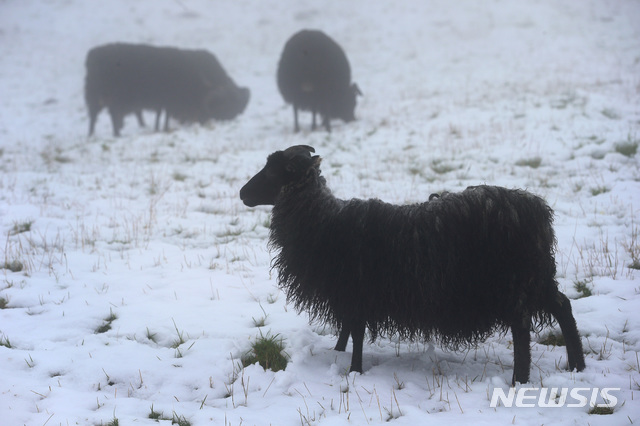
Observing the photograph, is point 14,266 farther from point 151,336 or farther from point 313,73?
point 313,73

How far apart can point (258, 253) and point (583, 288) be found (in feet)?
11.7

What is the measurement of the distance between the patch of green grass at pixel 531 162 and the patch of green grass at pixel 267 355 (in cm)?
654

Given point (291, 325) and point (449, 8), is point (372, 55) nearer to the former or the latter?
point (449, 8)

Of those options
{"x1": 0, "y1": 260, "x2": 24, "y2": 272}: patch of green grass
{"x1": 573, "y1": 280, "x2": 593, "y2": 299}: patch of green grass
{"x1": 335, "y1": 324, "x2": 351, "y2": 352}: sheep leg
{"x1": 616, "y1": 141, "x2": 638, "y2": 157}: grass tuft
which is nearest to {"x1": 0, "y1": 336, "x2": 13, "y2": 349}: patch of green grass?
{"x1": 0, "y1": 260, "x2": 24, "y2": 272}: patch of green grass

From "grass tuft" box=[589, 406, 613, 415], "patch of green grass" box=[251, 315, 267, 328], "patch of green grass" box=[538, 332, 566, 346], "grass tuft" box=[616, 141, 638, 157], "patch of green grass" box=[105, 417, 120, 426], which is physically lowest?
"patch of green grass" box=[251, 315, 267, 328]

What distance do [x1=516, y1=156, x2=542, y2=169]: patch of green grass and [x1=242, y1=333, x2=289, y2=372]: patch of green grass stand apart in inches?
258

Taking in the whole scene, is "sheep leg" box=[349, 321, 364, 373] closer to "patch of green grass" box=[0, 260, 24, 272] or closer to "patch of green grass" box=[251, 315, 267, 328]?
"patch of green grass" box=[251, 315, 267, 328]

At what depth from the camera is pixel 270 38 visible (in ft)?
103

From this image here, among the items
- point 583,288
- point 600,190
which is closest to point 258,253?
point 583,288

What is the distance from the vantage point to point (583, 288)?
4.50m

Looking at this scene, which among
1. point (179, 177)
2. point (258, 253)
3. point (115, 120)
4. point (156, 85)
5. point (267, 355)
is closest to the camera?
point (267, 355)

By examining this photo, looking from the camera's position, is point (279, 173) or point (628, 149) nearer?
point (279, 173)

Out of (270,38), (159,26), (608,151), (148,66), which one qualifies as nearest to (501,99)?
(608,151)

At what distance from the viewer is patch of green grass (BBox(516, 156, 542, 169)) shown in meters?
8.66
